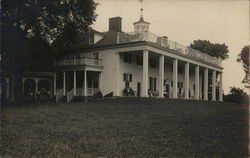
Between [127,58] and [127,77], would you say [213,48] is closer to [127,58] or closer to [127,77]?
[127,58]

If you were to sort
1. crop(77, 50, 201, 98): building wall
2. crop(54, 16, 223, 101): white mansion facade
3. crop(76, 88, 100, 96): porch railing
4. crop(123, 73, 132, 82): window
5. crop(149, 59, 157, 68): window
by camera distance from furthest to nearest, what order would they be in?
1. crop(149, 59, 157, 68): window
2. crop(123, 73, 132, 82): window
3. crop(76, 88, 100, 96): porch railing
4. crop(77, 50, 201, 98): building wall
5. crop(54, 16, 223, 101): white mansion facade

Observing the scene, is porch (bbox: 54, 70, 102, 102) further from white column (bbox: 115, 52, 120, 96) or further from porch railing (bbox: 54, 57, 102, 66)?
white column (bbox: 115, 52, 120, 96)

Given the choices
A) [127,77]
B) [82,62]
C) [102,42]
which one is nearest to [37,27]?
[82,62]

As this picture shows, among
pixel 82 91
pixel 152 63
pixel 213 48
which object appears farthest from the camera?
Result: pixel 213 48

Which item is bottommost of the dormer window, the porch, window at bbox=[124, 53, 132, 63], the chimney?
the porch

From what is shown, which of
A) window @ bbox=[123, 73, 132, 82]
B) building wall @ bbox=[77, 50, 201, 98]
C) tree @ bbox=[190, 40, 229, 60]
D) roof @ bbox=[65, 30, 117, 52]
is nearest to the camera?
building wall @ bbox=[77, 50, 201, 98]

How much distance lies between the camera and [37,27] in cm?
2523

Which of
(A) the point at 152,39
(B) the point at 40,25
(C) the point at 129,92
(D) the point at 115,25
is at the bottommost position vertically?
(C) the point at 129,92

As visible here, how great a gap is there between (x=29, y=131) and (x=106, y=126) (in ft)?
9.26

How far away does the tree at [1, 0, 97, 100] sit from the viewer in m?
23.4

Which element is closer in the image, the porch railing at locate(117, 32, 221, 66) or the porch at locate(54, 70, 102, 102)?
the porch railing at locate(117, 32, 221, 66)

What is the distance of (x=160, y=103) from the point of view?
21.1 metres

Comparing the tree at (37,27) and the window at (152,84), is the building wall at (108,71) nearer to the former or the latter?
the tree at (37,27)

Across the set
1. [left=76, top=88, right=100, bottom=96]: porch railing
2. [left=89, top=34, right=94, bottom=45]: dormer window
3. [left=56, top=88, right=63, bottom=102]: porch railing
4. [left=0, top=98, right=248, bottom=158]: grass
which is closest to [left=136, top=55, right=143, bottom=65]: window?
[left=89, top=34, right=94, bottom=45]: dormer window
